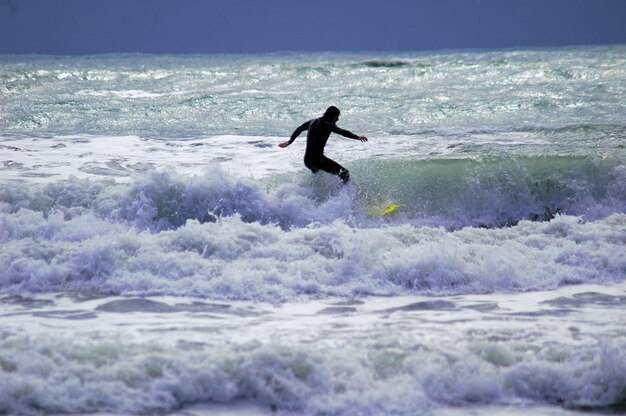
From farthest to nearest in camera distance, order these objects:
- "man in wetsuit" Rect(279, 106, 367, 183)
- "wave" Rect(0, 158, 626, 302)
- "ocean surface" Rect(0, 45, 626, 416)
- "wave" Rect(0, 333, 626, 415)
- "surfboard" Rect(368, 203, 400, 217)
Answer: "man in wetsuit" Rect(279, 106, 367, 183), "surfboard" Rect(368, 203, 400, 217), "wave" Rect(0, 158, 626, 302), "ocean surface" Rect(0, 45, 626, 416), "wave" Rect(0, 333, 626, 415)

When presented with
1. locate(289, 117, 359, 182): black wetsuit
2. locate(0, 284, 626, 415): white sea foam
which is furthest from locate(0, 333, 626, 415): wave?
locate(289, 117, 359, 182): black wetsuit

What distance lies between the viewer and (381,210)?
10.9 meters

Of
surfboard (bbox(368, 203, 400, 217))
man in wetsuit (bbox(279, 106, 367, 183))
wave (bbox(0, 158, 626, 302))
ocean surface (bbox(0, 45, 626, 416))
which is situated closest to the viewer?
ocean surface (bbox(0, 45, 626, 416))

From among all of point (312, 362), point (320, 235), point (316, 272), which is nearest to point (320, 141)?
point (320, 235)

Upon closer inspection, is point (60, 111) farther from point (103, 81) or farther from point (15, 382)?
point (15, 382)

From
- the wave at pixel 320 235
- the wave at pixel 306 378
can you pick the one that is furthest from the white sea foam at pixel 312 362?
the wave at pixel 320 235

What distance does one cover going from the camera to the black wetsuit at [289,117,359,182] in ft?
36.2

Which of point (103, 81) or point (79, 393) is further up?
point (103, 81)

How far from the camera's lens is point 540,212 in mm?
11070

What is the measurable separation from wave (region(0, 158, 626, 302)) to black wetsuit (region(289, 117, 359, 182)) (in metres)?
0.21

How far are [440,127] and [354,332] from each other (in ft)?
36.3

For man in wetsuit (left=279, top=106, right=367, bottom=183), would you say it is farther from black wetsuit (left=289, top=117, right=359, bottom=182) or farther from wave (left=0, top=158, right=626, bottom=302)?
wave (left=0, top=158, right=626, bottom=302)

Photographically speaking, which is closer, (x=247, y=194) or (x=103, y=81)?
(x=247, y=194)

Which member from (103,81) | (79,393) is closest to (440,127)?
(79,393)
